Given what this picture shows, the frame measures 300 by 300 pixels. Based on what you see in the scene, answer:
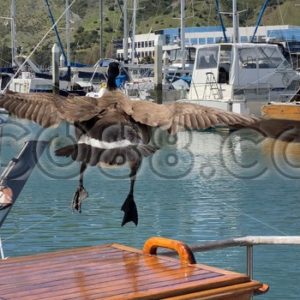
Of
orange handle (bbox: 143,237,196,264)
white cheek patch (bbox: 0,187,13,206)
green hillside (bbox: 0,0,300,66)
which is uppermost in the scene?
green hillside (bbox: 0,0,300,66)

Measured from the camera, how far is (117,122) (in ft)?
22.0

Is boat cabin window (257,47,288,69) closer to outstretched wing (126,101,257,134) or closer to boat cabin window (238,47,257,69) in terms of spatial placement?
boat cabin window (238,47,257,69)

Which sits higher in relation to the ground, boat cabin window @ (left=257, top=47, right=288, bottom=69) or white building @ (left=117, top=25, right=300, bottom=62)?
white building @ (left=117, top=25, right=300, bottom=62)

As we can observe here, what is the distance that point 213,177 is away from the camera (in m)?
22.1

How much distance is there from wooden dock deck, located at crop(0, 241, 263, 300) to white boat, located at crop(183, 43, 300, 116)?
28200 millimetres

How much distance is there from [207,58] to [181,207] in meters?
18.5

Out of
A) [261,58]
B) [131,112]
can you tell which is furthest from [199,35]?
[131,112]

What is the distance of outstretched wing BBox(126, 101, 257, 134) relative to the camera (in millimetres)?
6668

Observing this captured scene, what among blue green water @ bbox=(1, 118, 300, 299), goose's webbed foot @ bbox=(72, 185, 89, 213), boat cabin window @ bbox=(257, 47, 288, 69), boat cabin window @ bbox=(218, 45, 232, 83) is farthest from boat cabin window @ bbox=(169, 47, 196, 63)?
goose's webbed foot @ bbox=(72, 185, 89, 213)

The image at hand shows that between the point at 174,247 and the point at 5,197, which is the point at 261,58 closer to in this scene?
the point at 5,197

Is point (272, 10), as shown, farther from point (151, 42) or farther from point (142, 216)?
point (142, 216)

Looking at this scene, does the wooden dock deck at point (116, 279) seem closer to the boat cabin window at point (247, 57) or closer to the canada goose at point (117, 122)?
the canada goose at point (117, 122)

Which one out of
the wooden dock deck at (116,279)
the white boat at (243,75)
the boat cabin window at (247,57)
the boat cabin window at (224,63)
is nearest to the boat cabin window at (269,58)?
the white boat at (243,75)

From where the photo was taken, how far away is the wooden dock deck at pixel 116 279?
384 centimetres
